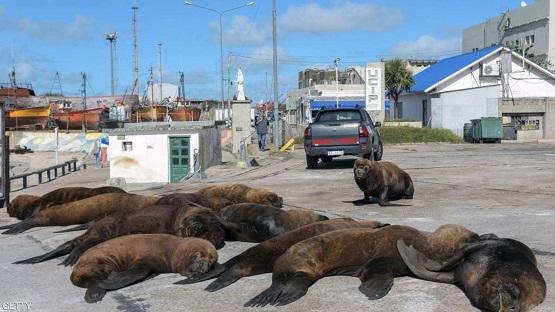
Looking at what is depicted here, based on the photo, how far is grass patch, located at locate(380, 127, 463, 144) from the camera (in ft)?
137

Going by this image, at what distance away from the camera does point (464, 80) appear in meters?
52.6

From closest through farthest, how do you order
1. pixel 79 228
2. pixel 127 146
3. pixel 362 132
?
pixel 79 228
pixel 362 132
pixel 127 146

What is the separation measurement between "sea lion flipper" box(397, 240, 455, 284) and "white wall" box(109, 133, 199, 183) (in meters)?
25.1

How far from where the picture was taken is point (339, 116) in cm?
2141

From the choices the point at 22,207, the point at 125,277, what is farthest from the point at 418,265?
the point at 22,207

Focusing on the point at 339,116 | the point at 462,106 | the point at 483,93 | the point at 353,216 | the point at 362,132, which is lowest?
the point at 353,216

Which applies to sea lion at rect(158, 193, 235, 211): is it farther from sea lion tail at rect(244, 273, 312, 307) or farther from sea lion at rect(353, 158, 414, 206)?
sea lion tail at rect(244, 273, 312, 307)

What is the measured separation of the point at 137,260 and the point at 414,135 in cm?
3709

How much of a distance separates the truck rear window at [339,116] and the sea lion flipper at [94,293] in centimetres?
1519

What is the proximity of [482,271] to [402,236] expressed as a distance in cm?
108

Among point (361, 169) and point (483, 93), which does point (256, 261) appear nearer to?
point (361, 169)

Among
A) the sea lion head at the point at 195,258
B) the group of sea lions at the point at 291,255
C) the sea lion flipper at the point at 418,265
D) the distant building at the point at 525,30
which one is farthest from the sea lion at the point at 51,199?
the distant building at the point at 525,30

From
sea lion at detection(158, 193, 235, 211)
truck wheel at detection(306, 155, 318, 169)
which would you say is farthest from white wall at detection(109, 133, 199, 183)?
sea lion at detection(158, 193, 235, 211)

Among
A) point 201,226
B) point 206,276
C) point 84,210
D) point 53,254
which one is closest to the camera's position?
point 206,276
